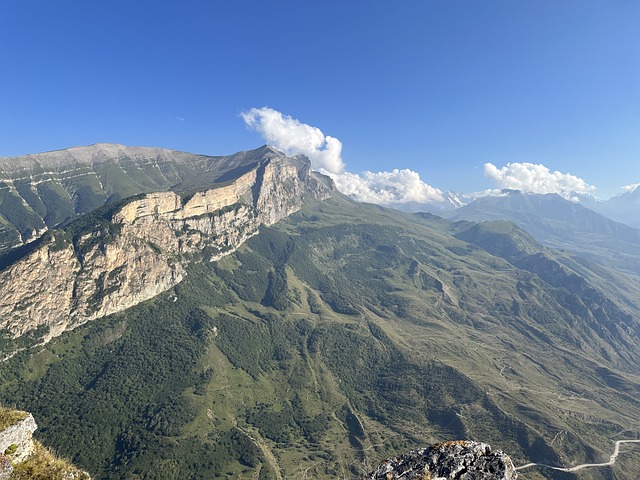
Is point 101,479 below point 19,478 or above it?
below

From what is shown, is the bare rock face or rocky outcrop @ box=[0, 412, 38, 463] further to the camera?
rocky outcrop @ box=[0, 412, 38, 463]

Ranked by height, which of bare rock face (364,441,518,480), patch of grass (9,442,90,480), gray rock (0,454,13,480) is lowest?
patch of grass (9,442,90,480)

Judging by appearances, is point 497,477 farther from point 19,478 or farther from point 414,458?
point 19,478

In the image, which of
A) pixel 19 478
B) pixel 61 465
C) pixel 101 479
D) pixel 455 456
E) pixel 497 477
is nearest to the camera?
pixel 497 477

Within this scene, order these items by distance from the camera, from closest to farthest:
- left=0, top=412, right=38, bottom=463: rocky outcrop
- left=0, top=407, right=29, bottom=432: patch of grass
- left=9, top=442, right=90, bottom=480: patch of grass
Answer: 1. left=9, top=442, right=90, bottom=480: patch of grass
2. left=0, top=412, right=38, bottom=463: rocky outcrop
3. left=0, top=407, right=29, bottom=432: patch of grass

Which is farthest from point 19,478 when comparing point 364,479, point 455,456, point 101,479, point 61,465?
point 101,479

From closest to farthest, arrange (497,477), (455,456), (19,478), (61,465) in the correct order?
(497,477) → (455,456) → (19,478) → (61,465)

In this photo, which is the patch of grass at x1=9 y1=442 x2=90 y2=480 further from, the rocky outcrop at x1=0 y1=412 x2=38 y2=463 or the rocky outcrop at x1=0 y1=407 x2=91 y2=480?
the rocky outcrop at x1=0 y1=412 x2=38 y2=463

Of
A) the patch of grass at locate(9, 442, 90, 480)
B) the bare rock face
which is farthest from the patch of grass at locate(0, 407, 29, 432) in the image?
the bare rock face
